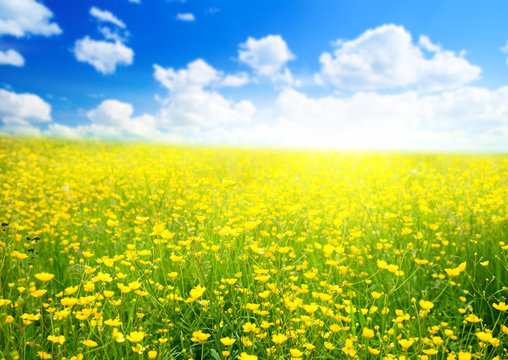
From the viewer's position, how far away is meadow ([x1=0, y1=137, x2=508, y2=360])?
1869 millimetres

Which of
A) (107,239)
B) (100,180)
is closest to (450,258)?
(107,239)

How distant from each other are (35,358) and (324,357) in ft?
5.79

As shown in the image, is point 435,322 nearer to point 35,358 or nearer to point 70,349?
point 70,349

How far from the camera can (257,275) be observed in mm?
2588

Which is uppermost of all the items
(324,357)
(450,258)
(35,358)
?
(450,258)

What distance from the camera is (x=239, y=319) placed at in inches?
87.2

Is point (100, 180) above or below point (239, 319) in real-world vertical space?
above

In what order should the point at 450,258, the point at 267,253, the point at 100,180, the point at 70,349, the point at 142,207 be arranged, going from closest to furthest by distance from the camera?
1. the point at 70,349
2. the point at 267,253
3. the point at 450,258
4. the point at 142,207
5. the point at 100,180

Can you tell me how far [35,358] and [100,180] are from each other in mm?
5535

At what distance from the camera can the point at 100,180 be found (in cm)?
697

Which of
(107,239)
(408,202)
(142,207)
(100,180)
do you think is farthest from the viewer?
(100,180)

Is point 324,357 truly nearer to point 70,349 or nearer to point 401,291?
point 401,291

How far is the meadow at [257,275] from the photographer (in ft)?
6.13

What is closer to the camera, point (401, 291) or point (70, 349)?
point (70, 349)
